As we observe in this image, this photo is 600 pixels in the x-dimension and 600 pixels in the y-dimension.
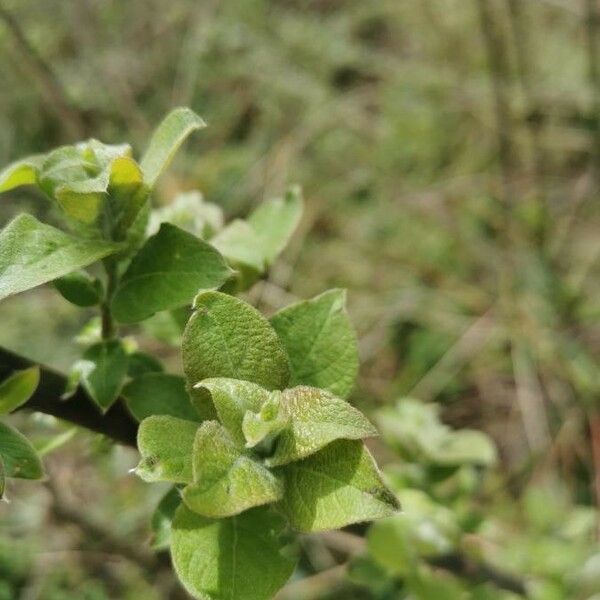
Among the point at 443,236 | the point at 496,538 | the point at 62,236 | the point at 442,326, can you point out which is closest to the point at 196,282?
the point at 62,236

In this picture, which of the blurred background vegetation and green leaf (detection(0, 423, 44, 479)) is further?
the blurred background vegetation

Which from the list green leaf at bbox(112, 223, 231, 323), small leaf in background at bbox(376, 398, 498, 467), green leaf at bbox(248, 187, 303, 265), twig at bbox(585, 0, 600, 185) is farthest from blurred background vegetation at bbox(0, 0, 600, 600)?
green leaf at bbox(112, 223, 231, 323)

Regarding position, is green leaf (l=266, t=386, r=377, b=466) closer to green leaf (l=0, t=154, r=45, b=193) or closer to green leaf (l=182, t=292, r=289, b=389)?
green leaf (l=182, t=292, r=289, b=389)

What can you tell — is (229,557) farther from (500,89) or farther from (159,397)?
(500,89)

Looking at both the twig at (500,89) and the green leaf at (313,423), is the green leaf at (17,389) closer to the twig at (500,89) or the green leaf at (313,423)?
the green leaf at (313,423)

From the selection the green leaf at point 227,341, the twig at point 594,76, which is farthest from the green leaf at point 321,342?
the twig at point 594,76

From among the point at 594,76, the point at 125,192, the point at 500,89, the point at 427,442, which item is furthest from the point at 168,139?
the point at 594,76
